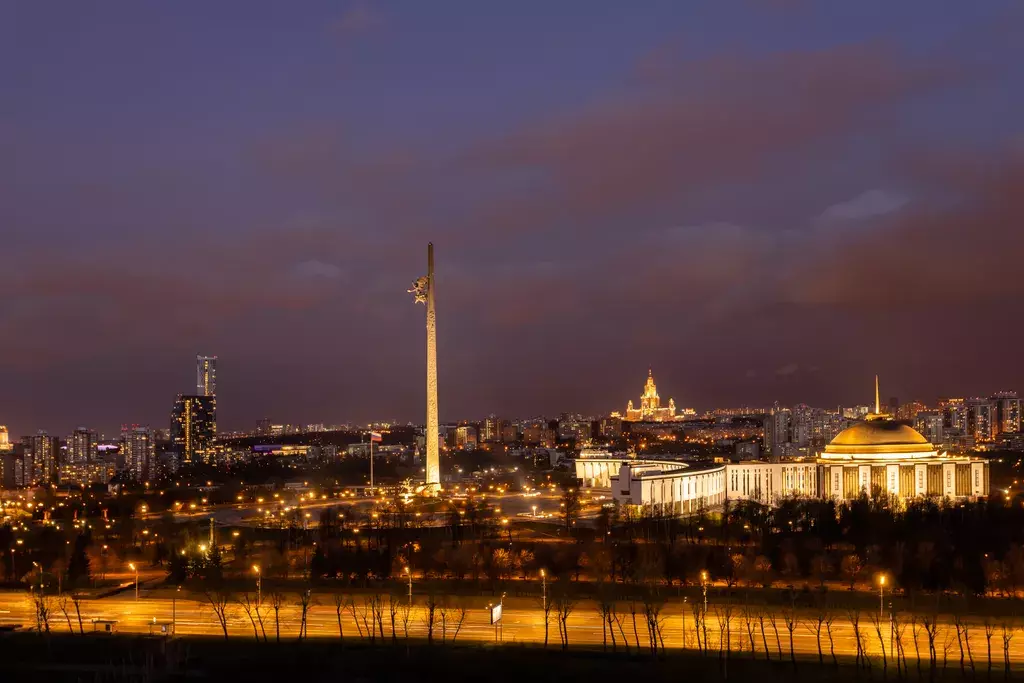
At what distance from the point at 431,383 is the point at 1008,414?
302 ft

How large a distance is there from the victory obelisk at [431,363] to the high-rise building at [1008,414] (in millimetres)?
88377

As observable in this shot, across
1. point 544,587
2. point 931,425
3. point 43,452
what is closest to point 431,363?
point 544,587

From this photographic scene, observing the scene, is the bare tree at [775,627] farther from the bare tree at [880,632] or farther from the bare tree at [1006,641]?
the bare tree at [1006,641]

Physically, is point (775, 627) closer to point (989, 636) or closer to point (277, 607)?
point (989, 636)

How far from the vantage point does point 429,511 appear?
131 feet

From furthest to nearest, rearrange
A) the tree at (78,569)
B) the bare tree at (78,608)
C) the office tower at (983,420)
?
the office tower at (983,420), the tree at (78,569), the bare tree at (78,608)

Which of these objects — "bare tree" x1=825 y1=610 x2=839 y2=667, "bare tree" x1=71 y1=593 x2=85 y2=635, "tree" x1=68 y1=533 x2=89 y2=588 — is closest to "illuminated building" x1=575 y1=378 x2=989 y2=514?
"tree" x1=68 y1=533 x2=89 y2=588

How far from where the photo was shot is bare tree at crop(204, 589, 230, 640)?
19962 mm

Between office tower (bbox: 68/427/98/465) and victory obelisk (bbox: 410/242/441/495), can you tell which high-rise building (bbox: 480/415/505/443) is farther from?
victory obelisk (bbox: 410/242/441/495)

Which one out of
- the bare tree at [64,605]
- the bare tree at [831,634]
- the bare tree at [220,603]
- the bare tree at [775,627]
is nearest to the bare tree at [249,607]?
the bare tree at [220,603]

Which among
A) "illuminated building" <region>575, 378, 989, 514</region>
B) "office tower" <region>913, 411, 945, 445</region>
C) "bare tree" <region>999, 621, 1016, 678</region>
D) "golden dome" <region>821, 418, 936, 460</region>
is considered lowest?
"bare tree" <region>999, 621, 1016, 678</region>

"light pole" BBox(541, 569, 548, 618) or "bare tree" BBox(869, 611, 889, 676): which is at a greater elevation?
"light pole" BBox(541, 569, 548, 618)

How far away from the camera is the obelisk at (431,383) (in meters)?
47.2

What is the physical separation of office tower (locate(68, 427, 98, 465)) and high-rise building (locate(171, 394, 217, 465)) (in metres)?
7.61
